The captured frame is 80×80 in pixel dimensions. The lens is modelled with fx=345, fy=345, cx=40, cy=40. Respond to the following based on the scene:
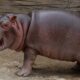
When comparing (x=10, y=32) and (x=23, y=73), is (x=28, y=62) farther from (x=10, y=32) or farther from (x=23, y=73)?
(x=10, y=32)

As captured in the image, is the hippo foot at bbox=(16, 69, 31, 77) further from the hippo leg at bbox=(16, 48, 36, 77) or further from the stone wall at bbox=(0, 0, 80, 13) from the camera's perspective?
the stone wall at bbox=(0, 0, 80, 13)

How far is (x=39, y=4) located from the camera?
3.86 meters

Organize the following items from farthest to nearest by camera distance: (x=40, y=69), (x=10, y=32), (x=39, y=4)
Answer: (x=39, y=4) → (x=40, y=69) → (x=10, y=32)

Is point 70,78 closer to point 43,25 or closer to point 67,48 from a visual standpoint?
point 67,48

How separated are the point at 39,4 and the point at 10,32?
4.00 feet

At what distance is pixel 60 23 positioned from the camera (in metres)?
2.76

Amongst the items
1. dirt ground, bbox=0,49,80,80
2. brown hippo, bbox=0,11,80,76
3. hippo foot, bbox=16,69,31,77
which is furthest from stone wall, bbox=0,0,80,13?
hippo foot, bbox=16,69,31,77

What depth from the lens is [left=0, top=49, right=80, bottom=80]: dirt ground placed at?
2.80 m

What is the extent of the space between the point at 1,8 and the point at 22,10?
0.80 ft

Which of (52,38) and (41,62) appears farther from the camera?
(41,62)

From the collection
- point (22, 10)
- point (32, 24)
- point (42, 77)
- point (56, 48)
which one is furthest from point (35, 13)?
point (22, 10)

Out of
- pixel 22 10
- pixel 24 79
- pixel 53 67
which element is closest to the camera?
pixel 24 79

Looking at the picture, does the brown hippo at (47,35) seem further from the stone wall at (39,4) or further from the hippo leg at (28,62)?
the stone wall at (39,4)

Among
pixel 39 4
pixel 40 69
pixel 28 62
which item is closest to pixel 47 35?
pixel 28 62
